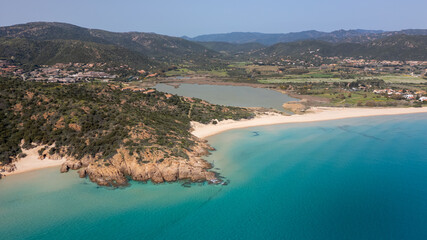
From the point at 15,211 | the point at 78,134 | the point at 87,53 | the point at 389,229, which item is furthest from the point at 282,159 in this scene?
the point at 87,53

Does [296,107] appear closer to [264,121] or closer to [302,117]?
[302,117]

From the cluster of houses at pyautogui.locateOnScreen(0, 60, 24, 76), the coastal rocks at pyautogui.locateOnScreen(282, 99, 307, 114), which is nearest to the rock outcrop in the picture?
the coastal rocks at pyautogui.locateOnScreen(282, 99, 307, 114)

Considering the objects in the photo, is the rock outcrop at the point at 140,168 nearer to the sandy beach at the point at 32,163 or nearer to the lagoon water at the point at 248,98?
the sandy beach at the point at 32,163

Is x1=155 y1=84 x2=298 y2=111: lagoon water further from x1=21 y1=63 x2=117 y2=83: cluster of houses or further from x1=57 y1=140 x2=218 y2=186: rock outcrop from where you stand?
x1=57 y1=140 x2=218 y2=186: rock outcrop

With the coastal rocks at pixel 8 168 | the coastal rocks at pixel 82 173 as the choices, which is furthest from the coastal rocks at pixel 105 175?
the coastal rocks at pixel 8 168

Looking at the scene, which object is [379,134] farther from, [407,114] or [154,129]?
[154,129]

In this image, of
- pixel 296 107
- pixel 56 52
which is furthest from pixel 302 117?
pixel 56 52
